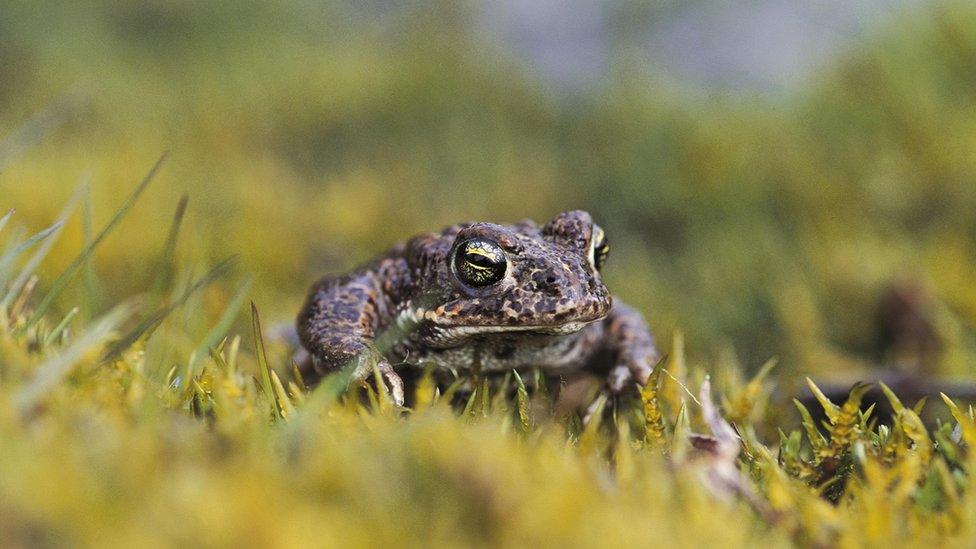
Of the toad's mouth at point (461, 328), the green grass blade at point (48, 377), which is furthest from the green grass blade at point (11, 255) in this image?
the toad's mouth at point (461, 328)

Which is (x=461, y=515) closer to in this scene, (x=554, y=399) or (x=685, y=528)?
(x=685, y=528)

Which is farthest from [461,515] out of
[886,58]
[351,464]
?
[886,58]

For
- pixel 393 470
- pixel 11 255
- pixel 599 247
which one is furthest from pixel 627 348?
pixel 11 255

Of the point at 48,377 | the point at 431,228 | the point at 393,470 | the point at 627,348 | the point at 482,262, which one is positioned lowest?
the point at 431,228

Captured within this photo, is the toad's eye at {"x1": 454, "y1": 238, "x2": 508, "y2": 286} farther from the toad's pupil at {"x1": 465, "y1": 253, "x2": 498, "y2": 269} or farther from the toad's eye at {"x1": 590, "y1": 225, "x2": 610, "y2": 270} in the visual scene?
the toad's eye at {"x1": 590, "y1": 225, "x2": 610, "y2": 270}

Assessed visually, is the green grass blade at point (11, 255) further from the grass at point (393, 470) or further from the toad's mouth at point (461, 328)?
the toad's mouth at point (461, 328)

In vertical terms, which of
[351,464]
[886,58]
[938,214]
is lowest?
[938,214]

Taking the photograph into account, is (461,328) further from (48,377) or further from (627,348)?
(48,377)
